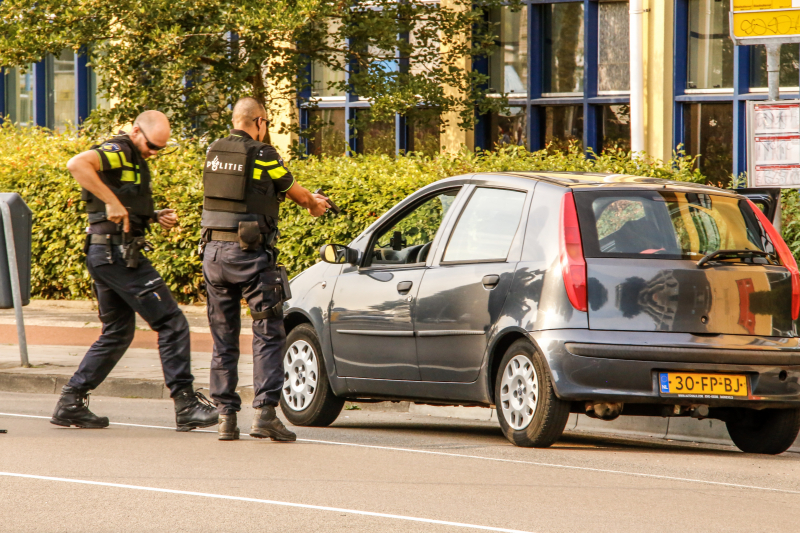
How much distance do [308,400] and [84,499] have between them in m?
2.89

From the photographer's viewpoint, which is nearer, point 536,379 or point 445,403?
point 536,379

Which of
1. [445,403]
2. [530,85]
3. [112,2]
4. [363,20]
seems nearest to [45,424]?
[445,403]

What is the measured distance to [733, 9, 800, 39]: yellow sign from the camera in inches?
359

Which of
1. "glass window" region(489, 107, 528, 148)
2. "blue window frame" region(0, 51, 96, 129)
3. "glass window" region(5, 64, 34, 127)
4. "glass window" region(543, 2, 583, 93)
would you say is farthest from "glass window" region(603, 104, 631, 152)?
"glass window" region(5, 64, 34, 127)

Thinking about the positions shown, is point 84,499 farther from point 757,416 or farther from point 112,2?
point 112,2

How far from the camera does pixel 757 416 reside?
7.82 meters

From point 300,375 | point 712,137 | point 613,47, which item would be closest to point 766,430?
point 300,375

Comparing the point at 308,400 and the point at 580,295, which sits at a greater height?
the point at 580,295

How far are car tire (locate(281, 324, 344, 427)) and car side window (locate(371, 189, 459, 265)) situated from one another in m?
0.71

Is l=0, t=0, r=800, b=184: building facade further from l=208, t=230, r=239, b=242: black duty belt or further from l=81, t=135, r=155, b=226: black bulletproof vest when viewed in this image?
l=208, t=230, r=239, b=242: black duty belt

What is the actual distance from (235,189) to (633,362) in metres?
2.46

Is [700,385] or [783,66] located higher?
[783,66]

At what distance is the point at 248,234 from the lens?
296 inches

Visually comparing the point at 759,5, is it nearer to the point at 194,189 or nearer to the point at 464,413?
the point at 464,413
